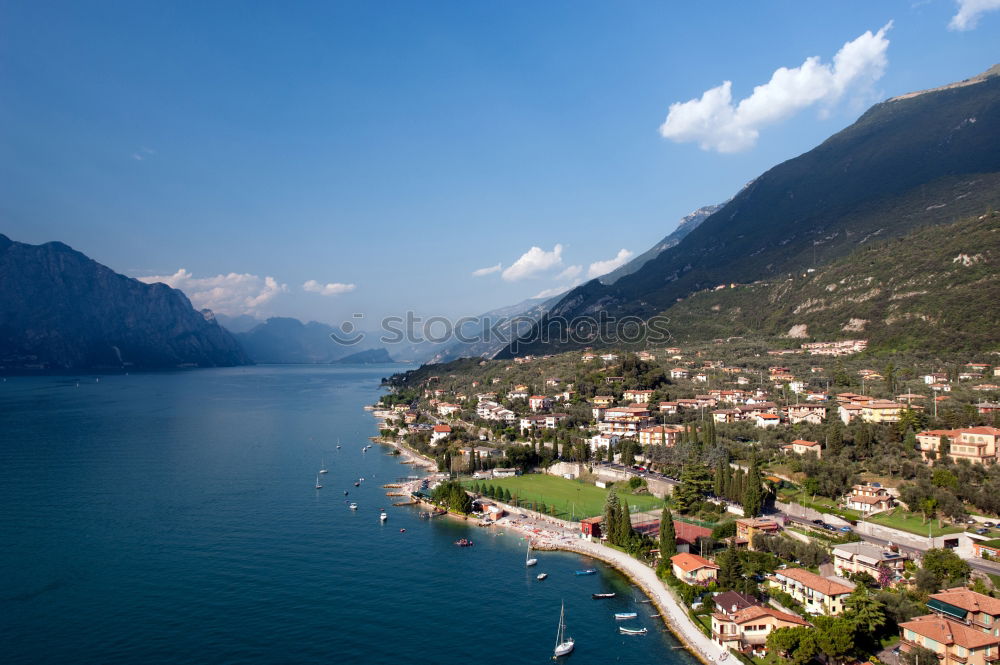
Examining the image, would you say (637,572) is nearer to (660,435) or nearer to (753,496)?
(753,496)

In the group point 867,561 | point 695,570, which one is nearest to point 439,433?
point 695,570

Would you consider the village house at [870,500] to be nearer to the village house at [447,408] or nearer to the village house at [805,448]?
the village house at [805,448]

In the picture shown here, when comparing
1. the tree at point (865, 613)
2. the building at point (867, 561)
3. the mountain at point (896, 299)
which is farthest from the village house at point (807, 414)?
the tree at point (865, 613)

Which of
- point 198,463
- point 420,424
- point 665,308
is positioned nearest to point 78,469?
point 198,463

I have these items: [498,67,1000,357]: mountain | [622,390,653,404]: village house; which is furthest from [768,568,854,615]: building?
[498,67,1000,357]: mountain

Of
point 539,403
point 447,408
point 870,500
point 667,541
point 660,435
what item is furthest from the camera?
point 447,408

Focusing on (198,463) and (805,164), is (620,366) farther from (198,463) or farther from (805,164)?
(805,164)

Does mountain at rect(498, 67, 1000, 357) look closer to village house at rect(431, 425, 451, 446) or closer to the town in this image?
the town
